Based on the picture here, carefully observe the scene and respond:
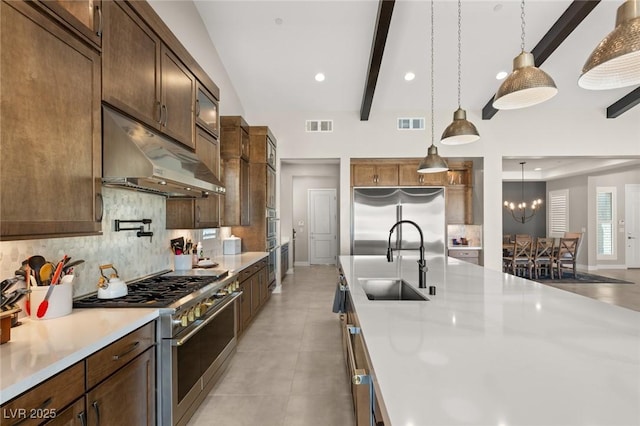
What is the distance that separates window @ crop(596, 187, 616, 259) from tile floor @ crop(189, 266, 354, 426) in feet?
28.7

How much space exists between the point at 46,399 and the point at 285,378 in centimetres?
202

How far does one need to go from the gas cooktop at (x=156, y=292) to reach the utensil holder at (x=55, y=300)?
0.55ft

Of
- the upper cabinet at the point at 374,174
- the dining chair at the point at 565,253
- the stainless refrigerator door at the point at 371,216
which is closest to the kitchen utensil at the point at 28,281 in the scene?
the stainless refrigerator door at the point at 371,216

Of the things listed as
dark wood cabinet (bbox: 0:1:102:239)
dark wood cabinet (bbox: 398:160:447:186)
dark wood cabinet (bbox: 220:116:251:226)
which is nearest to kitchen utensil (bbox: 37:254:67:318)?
dark wood cabinet (bbox: 0:1:102:239)

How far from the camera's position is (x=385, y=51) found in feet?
15.9

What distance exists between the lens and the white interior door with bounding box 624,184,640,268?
355 inches

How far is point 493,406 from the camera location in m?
0.76

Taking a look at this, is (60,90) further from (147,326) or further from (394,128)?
(394,128)

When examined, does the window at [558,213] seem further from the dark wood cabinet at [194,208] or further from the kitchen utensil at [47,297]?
the kitchen utensil at [47,297]

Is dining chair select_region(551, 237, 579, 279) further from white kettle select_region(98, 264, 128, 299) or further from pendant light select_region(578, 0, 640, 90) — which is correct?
white kettle select_region(98, 264, 128, 299)

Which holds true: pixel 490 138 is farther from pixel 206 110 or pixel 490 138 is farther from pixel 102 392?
pixel 102 392

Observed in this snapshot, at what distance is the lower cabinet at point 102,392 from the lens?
3.50 feet

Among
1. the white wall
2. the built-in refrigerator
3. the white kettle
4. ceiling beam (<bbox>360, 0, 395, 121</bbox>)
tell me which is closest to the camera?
the white kettle

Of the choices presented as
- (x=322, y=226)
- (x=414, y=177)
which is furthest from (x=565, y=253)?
(x=322, y=226)
